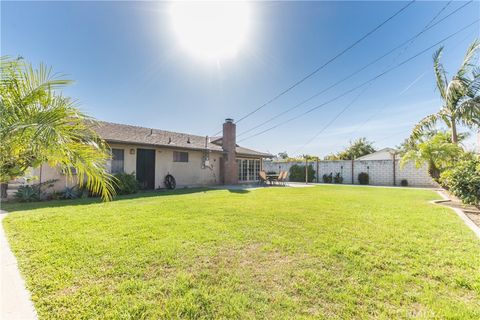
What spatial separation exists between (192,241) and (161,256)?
2.54ft

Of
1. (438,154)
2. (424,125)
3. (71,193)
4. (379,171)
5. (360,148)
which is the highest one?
(360,148)

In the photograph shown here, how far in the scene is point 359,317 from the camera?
7.11ft

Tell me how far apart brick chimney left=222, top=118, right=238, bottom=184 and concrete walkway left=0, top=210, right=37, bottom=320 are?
14.8 meters

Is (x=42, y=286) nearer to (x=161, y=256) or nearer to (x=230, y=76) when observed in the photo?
(x=161, y=256)

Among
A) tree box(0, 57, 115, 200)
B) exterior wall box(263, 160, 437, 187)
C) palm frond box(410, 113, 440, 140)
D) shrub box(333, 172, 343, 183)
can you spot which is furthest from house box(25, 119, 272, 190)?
palm frond box(410, 113, 440, 140)

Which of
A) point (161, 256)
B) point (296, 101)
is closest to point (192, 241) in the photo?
point (161, 256)

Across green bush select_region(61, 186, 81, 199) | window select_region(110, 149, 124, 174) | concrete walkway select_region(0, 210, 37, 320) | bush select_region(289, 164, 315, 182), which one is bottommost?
concrete walkway select_region(0, 210, 37, 320)

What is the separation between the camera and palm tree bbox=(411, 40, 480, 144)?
1023 cm

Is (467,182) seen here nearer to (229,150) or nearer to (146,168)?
(229,150)

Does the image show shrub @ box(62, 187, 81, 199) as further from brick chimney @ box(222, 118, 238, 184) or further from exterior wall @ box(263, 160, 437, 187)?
exterior wall @ box(263, 160, 437, 187)

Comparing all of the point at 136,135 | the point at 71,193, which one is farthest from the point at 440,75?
the point at 71,193

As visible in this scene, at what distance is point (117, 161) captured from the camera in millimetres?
12047

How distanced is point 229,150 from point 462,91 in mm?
14206

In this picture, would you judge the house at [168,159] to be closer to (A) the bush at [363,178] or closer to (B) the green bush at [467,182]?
(A) the bush at [363,178]
